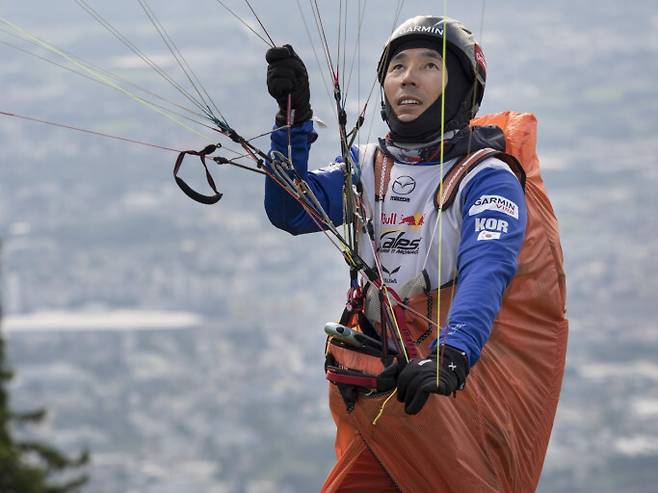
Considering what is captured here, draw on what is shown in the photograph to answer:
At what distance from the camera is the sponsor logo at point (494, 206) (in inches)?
205

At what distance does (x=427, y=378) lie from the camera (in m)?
4.52

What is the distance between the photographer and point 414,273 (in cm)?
545

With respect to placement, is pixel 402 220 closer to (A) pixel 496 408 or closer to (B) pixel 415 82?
(B) pixel 415 82

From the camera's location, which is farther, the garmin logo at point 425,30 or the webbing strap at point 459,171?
the garmin logo at point 425,30

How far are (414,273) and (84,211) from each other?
503 feet

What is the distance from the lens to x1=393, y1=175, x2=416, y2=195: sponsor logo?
555cm

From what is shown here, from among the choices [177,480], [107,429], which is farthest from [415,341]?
[107,429]

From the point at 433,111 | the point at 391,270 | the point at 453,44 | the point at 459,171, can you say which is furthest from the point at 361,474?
the point at 453,44

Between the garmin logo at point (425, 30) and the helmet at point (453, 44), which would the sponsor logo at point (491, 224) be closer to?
the helmet at point (453, 44)

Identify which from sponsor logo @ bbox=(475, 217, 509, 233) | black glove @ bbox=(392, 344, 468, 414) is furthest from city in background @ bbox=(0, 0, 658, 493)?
black glove @ bbox=(392, 344, 468, 414)

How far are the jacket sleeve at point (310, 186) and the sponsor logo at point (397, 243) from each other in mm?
334

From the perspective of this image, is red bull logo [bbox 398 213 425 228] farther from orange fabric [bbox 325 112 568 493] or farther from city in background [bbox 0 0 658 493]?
city in background [bbox 0 0 658 493]

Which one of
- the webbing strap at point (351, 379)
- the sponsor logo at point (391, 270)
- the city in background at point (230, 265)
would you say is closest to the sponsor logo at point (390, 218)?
the sponsor logo at point (391, 270)

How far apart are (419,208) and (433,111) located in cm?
40
